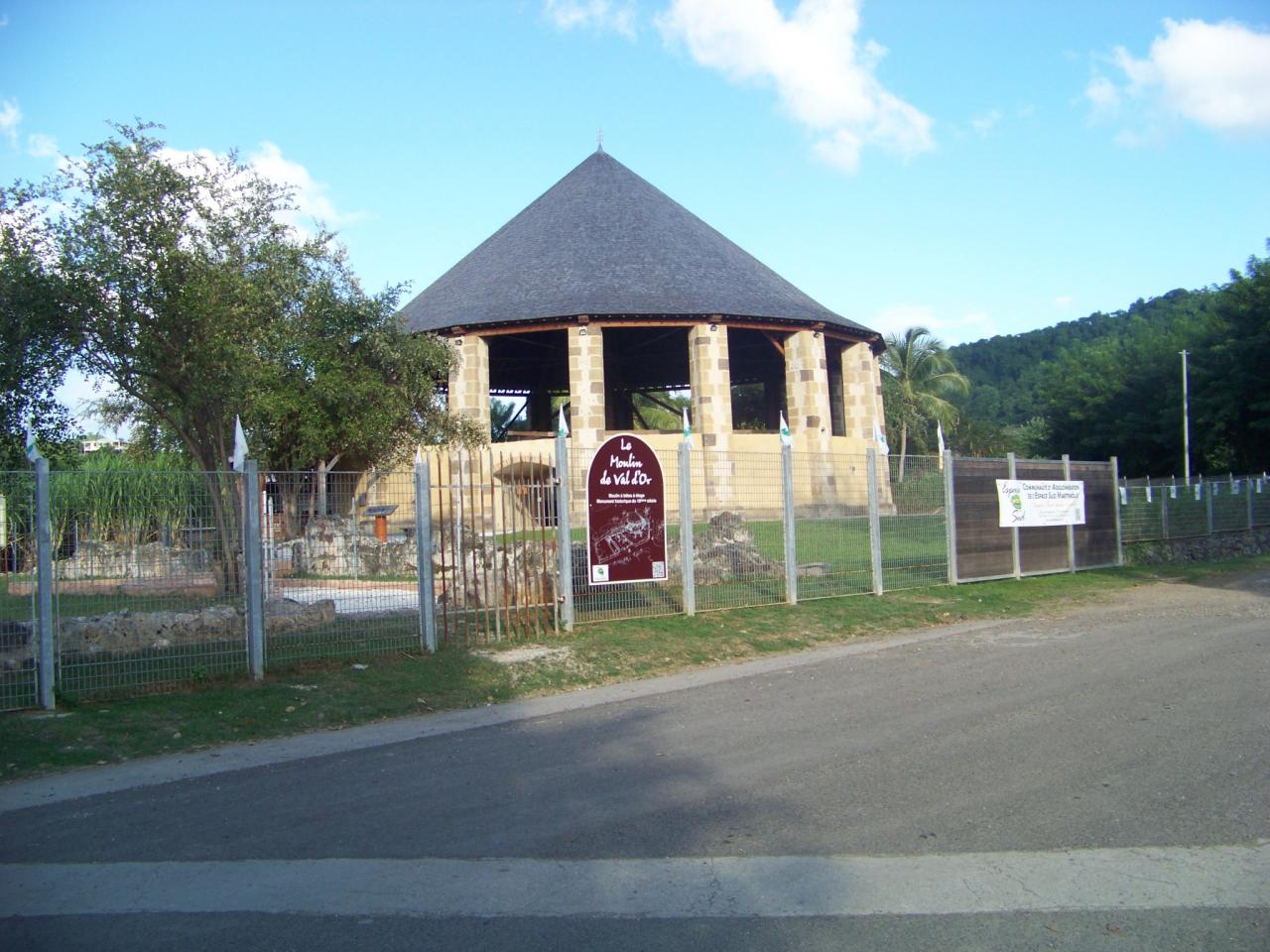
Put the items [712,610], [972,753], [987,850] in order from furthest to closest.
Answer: [712,610] → [972,753] → [987,850]

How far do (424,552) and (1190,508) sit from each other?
22.3 metres

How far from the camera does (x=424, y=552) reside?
11.8 m

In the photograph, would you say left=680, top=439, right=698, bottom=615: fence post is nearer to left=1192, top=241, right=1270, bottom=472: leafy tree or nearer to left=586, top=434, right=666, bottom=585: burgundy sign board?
left=586, top=434, right=666, bottom=585: burgundy sign board

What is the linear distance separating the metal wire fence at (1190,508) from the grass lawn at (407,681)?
9428 millimetres

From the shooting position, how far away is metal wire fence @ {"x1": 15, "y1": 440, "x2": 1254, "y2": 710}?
9.58m

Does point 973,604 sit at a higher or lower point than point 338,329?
lower

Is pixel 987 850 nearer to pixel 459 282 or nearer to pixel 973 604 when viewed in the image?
pixel 973 604

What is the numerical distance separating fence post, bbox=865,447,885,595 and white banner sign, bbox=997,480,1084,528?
396 cm

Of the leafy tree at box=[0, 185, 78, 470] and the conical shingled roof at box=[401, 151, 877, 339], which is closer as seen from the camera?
the leafy tree at box=[0, 185, 78, 470]

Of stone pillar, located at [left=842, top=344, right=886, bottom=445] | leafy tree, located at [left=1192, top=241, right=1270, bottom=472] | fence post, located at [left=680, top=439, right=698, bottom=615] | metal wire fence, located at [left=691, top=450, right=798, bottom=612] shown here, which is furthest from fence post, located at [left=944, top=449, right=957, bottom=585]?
leafy tree, located at [left=1192, top=241, right=1270, bottom=472]

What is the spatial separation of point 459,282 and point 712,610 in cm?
2769

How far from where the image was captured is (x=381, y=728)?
9.25m

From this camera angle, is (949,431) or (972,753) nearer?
(972,753)

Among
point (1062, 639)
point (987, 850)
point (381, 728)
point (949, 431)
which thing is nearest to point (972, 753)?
point (987, 850)
